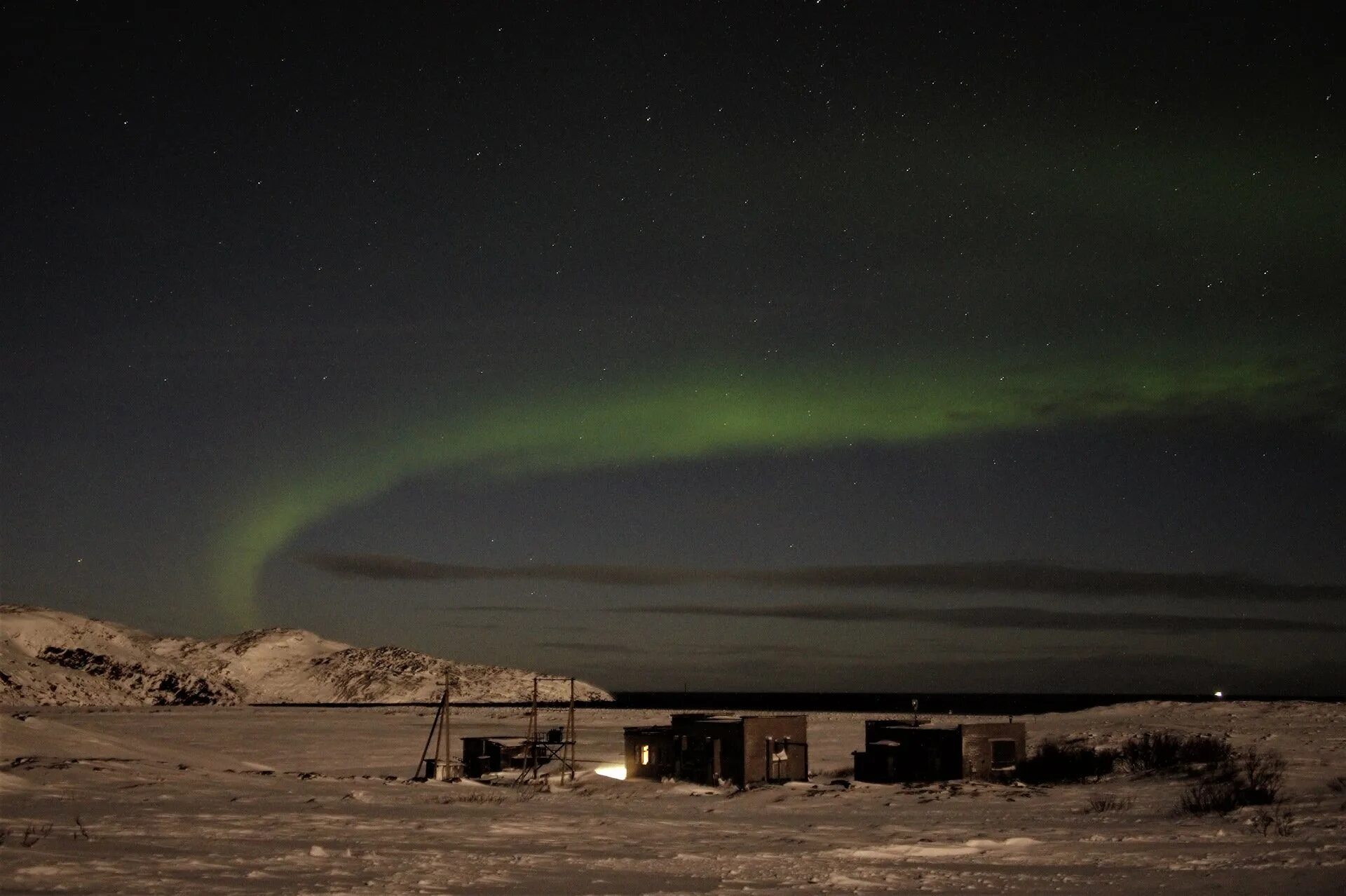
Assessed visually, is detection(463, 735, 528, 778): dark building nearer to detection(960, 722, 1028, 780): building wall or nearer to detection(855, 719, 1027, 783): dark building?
detection(855, 719, 1027, 783): dark building

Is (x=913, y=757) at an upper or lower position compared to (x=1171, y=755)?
lower

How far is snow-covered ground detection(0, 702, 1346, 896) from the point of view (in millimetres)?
12094

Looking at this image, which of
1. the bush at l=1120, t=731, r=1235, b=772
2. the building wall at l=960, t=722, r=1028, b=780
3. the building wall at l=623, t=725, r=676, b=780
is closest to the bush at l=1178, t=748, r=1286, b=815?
the bush at l=1120, t=731, r=1235, b=772

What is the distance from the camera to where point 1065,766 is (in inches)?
1395

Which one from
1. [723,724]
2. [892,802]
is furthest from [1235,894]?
[723,724]

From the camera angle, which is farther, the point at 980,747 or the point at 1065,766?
the point at 980,747

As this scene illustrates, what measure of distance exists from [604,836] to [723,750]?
21.8m

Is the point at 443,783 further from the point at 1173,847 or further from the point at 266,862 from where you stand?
the point at 1173,847

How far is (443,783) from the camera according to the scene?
31.1 meters

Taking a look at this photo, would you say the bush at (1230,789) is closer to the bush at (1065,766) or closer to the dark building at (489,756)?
the bush at (1065,766)

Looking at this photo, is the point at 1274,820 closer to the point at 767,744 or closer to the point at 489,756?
the point at 767,744

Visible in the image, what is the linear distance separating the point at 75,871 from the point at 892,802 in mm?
17016

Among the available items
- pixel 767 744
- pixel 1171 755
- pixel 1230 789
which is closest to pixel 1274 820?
pixel 1230 789

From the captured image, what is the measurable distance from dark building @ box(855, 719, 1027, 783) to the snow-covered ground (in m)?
7.48
